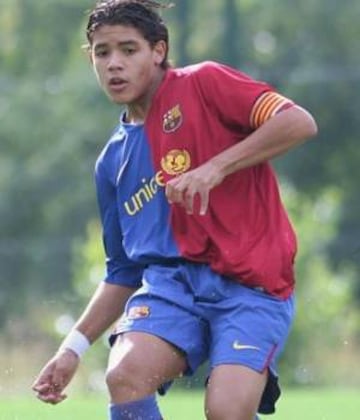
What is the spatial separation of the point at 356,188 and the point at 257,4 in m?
3.27

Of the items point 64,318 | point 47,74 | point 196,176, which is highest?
point 196,176

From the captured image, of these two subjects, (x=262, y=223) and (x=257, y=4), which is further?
(x=257, y=4)

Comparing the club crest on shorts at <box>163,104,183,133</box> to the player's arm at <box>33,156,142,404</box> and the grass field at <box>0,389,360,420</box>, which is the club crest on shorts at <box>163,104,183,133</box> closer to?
the player's arm at <box>33,156,142,404</box>

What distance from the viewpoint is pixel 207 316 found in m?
7.22

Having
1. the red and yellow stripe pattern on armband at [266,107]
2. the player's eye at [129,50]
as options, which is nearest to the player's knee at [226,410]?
the red and yellow stripe pattern on armband at [266,107]

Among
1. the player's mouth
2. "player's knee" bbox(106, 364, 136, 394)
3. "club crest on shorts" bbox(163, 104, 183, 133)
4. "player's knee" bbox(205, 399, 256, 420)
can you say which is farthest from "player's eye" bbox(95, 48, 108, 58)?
"player's knee" bbox(205, 399, 256, 420)

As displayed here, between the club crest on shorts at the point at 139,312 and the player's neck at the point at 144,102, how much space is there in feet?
2.31

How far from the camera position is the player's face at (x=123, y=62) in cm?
730

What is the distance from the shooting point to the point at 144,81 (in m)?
7.36

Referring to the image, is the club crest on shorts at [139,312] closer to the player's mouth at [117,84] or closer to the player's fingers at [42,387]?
the player's fingers at [42,387]

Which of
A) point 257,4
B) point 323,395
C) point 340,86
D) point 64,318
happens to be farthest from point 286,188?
point 323,395

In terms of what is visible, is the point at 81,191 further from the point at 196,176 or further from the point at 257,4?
the point at 196,176

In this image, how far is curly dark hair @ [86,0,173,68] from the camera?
7.35m

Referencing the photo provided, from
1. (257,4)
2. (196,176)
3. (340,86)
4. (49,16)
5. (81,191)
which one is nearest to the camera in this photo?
(196,176)
